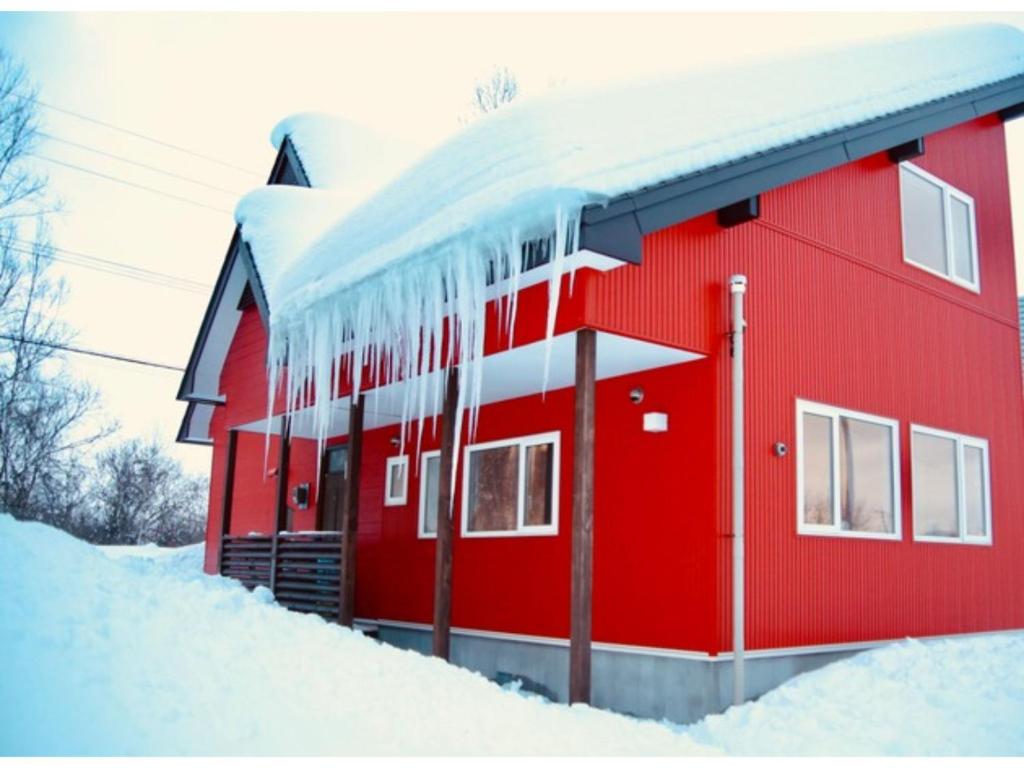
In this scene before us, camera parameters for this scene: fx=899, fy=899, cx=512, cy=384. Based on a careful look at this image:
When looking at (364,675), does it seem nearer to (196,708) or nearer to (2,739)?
(196,708)

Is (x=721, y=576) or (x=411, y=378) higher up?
(x=411, y=378)

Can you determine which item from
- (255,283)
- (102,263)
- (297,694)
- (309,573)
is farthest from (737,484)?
(102,263)

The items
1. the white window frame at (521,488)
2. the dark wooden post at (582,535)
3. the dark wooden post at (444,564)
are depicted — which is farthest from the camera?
the white window frame at (521,488)

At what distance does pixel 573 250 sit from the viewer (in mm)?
5027

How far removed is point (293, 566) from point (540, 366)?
11.3 feet

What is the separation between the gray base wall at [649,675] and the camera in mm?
5664

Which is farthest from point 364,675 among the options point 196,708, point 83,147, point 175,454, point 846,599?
point 175,454

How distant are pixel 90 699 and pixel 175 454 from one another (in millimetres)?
26069

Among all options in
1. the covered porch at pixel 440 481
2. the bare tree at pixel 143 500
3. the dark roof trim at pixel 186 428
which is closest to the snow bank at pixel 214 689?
the covered porch at pixel 440 481

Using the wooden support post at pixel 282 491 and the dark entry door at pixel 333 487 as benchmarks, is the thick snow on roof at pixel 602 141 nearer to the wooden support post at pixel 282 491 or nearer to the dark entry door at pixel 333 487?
the wooden support post at pixel 282 491

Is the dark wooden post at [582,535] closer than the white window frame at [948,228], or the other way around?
the dark wooden post at [582,535]

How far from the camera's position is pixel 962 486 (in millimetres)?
7930

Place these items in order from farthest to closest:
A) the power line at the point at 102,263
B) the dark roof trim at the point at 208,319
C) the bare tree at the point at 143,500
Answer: the bare tree at the point at 143,500, the power line at the point at 102,263, the dark roof trim at the point at 208,319

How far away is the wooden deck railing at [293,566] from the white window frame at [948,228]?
5.76m
